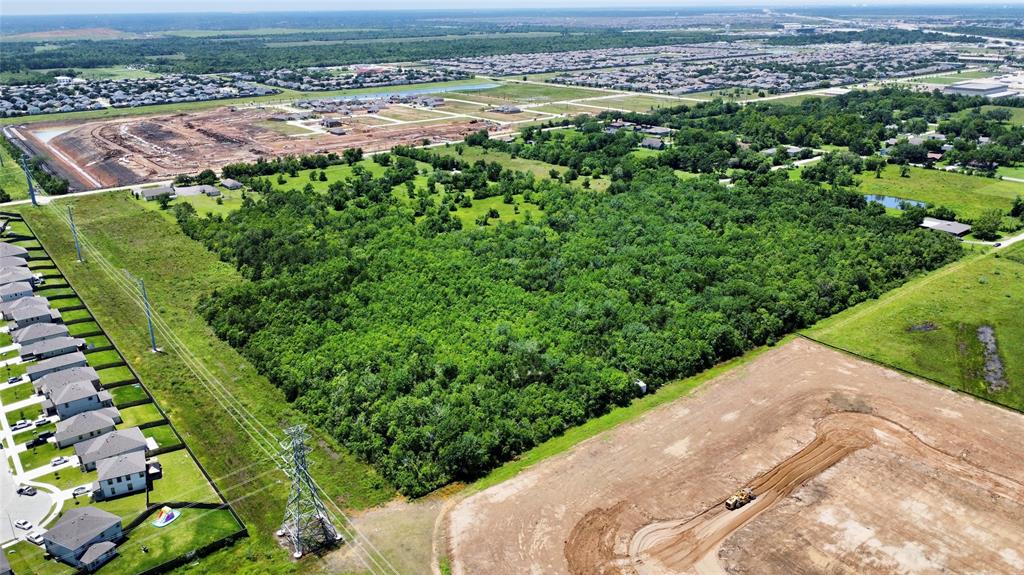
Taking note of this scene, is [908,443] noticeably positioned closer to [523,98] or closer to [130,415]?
[130,415]

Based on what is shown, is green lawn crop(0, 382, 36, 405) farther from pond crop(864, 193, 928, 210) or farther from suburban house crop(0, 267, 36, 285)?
pond crop(864, 193, 928, 210)

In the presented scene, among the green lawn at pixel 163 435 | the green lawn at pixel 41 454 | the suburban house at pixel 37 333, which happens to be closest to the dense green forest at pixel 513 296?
the green lawn at pixel 163 435

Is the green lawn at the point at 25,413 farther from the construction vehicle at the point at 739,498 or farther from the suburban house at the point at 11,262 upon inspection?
the construction vehicle at the point at 739,498

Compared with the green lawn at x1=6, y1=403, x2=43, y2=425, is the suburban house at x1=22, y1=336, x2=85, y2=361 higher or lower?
higher

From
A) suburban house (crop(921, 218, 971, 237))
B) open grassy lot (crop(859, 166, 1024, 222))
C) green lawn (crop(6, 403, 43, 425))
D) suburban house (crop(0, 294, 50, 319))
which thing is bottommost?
green lawn (crop(6, 403, 43, 425))

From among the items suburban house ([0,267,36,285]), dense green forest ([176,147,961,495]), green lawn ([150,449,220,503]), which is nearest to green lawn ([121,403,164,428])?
green lawn ([150,449,220,503])

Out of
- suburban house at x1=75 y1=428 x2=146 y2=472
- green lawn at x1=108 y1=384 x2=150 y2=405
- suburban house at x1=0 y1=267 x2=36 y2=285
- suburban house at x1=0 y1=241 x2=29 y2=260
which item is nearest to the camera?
suburban house at x1=75 y1=428 x2=146 y2=472
